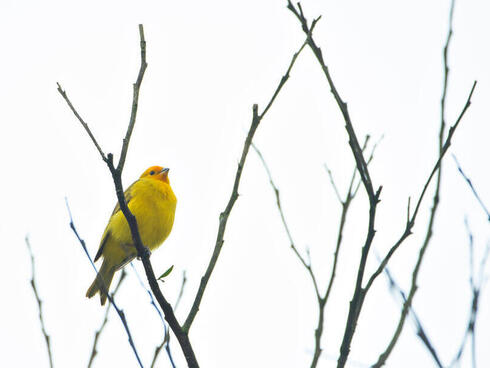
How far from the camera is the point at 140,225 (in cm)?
668

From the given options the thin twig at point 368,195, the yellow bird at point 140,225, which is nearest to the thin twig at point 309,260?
the thin twig at point 368,195

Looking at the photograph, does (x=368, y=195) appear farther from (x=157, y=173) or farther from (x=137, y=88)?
(x=157, y=173)

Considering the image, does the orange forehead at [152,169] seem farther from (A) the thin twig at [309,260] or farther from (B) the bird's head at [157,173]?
(A) the thin twig at [309,260]

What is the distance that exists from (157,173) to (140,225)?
133 cm

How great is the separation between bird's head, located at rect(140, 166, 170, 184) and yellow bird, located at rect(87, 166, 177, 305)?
487mm

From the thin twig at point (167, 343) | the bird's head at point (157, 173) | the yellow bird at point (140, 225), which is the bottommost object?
the thin twig at point (167, 343)

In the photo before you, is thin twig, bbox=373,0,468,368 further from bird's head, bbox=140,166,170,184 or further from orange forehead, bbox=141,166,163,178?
orange forehead, bbox=141,166,163,178

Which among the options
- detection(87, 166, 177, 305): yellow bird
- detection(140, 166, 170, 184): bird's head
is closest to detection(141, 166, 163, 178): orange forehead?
detection(140, 166, 170, 184): bird's head

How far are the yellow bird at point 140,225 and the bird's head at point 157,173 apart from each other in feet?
1.60

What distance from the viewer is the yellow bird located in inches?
261

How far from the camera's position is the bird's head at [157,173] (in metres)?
7.70

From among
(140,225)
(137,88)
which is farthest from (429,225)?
(140,225)

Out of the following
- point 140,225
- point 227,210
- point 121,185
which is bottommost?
point 227,210

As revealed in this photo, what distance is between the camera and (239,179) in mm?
3000
